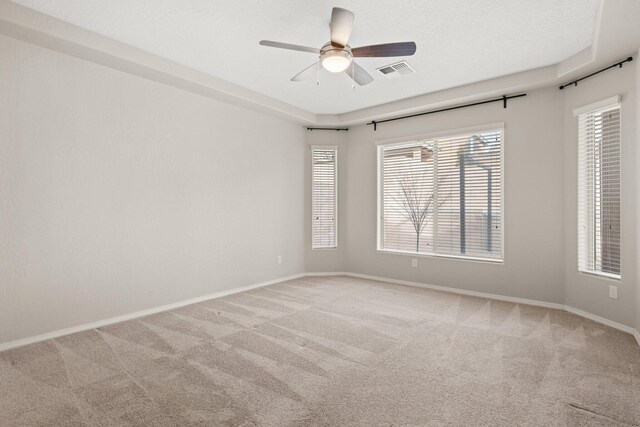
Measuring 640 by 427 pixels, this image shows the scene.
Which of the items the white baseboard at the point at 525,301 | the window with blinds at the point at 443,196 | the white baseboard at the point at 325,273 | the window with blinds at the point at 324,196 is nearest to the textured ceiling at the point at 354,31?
the window with blinds at the point at 443,196

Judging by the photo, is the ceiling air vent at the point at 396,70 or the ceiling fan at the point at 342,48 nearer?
the ceiling fan at the point at 342,48

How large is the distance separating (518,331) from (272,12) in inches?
151

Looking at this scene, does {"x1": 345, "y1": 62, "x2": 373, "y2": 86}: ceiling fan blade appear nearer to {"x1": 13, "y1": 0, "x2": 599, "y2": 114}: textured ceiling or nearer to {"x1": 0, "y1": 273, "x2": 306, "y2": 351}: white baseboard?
{"x1": 13, "y1": 0, "x2": 599, "y2": 114}: textured ceiling

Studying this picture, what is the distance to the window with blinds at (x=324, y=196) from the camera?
6.14 meters

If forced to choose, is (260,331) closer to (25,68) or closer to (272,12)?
(272,12)

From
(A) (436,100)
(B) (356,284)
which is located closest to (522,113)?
(A) (436,100)

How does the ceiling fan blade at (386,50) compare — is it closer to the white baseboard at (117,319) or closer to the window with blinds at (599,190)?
the window with blinds at (599,190)

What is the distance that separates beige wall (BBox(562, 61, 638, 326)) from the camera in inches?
130

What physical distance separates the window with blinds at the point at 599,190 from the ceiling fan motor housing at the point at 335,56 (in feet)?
9.64

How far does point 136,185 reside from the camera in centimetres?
383

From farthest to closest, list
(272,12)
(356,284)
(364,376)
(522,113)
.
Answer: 1. (356,284)
2. (522,113)
3. (272,12)
4. (364,376)

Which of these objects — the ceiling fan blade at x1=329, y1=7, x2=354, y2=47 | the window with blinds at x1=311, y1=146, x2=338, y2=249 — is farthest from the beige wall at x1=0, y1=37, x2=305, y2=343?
the ceiling fan blade at x1=329, y1=7, x2=354, y2=47

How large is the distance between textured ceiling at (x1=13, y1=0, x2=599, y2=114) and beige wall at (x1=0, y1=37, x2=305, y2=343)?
65 cm

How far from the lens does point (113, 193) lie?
3.63 meters
